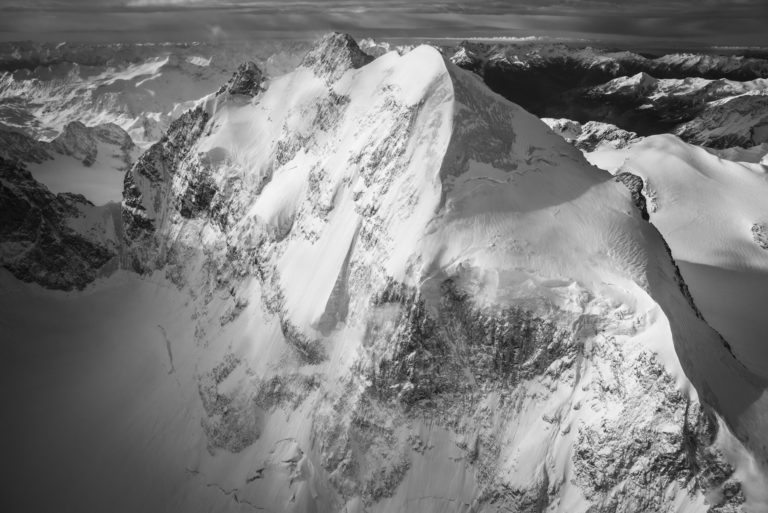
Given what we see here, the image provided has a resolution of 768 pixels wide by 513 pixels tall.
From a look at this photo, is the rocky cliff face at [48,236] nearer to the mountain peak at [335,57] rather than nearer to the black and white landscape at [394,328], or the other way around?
the black and white landscape at [394,328]

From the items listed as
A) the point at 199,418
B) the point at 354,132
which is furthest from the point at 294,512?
the point at 354,132

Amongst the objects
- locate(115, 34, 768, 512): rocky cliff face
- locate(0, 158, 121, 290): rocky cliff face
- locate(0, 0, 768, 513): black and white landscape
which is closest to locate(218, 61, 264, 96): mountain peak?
locate(0, 0, 768, 513): black and white landscape

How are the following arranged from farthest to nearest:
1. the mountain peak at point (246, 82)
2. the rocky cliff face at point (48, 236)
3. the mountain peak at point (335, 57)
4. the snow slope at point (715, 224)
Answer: the rocky cliff face at point (48, 236) → the mountain peak at point (246, 82) → the mountain peak at point (335, 57) → the snow slope at point (715, 224)

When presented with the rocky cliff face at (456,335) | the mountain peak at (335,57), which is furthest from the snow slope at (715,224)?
the mountain peak at (335,57)

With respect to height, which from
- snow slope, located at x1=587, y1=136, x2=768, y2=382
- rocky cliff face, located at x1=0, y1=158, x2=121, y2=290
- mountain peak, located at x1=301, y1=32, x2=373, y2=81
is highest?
mountain peak, located at x1=301, y1=32, x2=373, y2=81

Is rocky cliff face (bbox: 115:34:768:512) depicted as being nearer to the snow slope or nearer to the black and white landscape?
the black and white landscape

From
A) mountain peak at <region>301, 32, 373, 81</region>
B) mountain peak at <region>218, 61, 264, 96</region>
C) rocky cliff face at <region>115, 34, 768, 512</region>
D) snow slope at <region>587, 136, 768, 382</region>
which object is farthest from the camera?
mountain peak at <region>218, 61, 264, 96</region>

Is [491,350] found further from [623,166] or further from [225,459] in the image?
[623,166]

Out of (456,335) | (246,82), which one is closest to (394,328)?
(456,335)
